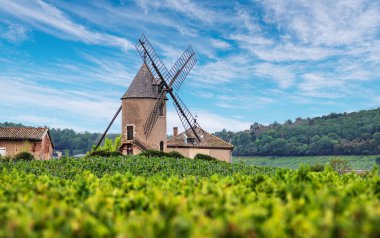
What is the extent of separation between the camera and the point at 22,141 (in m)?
54.0

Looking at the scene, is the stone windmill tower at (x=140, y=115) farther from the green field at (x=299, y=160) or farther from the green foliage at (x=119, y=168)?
the green field at (x=299, y=160)

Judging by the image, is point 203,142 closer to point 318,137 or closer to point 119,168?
point 119,168

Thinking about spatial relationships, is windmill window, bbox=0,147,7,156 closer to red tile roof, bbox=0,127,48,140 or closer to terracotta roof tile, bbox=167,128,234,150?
red tile roof, bbox=0,127,48,140

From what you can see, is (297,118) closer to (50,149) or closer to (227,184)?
(50,149)

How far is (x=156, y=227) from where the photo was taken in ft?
12.4

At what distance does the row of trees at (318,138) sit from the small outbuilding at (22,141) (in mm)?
70800

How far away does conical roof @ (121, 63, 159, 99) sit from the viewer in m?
46.1

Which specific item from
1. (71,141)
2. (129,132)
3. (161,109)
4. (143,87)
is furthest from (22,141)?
(71,141)

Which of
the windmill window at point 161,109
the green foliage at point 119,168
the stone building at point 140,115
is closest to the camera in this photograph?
the green foliage at point 119,168

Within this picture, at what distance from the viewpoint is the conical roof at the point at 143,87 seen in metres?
46.1

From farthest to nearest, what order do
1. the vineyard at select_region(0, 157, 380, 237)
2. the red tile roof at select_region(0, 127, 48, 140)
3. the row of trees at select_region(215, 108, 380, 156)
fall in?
the row of trees at select_region(215, 108, 380, 156) → the red tile roof at select_region(0, 127, 48, 140) → the vineyard at select_region(0, 157, 380, 237)

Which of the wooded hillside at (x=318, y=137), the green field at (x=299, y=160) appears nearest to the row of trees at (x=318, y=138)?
the wooded hillside at (x=318, y=137)

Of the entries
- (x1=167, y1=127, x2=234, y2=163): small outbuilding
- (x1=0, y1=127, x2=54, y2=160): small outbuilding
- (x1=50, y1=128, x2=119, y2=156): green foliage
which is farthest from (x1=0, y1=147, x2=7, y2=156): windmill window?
(x1=50, y1=128, x2=119, y2=156): green foliage

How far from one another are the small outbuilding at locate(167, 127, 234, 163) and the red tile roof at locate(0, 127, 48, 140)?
15221 mm
